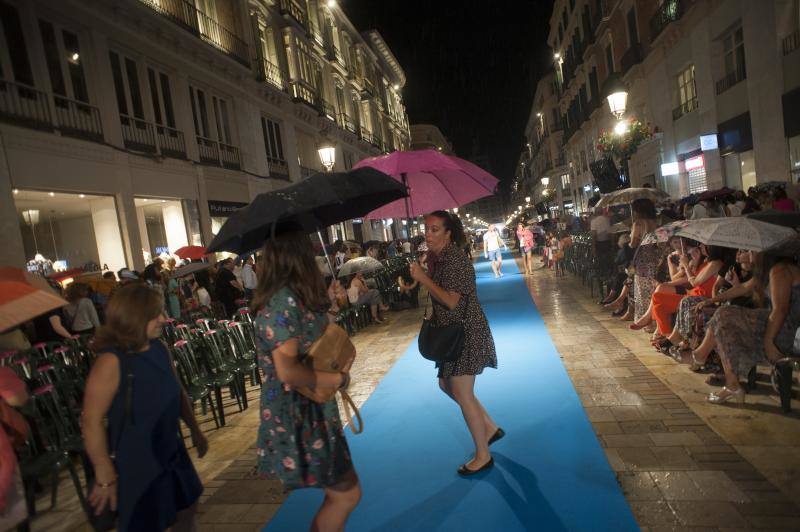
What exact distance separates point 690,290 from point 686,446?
2.89 m

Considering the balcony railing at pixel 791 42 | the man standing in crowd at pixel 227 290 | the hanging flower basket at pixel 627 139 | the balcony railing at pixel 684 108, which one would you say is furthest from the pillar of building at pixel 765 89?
the man standing in crowd at pixel 227 290

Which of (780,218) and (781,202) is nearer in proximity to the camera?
(780,218)

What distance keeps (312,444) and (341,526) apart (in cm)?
47

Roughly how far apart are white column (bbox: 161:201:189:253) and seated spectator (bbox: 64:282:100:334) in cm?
695

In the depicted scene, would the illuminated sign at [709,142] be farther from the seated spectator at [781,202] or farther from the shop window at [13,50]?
the shop window at [13,50]

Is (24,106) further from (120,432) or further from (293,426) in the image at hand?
(293,426)

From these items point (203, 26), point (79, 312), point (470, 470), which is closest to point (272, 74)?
point (203, 26)

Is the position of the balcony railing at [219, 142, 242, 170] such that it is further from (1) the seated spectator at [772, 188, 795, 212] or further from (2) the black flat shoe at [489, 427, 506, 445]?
(2) the black flat shoe at [489, 427, 506, 445]

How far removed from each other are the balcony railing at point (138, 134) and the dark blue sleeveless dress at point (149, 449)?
12.0m

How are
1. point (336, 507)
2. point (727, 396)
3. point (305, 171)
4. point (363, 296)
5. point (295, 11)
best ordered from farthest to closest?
point (295, 11)
point (305, 171)
point (363, 296)
point (727, 396)
point (336, 507)

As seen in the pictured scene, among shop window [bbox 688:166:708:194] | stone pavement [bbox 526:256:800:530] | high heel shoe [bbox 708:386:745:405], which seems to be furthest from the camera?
shop window [bbox 688:166:708:194]

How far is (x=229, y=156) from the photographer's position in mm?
17531

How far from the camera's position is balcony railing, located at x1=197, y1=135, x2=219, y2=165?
15953 mm

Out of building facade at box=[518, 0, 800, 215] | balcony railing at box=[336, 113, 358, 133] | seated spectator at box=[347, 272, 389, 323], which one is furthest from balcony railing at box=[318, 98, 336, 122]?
seated spectator at box=[347, 272, 389, 323]
